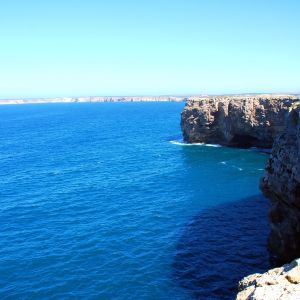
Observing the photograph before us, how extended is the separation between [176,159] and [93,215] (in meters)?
43.4

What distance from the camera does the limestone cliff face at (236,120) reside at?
99.9 m

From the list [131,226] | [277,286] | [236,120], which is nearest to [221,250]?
[131,226]

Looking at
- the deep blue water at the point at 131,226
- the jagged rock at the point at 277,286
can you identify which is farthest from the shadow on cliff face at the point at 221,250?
the jagged rock at the point at 277,286

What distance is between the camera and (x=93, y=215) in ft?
193

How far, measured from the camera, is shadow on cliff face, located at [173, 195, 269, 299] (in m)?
39.7

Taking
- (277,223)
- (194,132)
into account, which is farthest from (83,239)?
(194,132)

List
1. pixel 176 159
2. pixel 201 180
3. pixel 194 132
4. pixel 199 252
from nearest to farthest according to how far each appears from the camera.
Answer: pixel 199 252, pixel 201 180, pixel 176 159, pixel 194 132

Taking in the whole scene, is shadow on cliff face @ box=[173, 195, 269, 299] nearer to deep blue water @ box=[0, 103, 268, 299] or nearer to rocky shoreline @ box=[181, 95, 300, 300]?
deep blue water @ box=[0, 103, 268, 299]

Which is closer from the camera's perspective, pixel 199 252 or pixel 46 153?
pixel 199 252

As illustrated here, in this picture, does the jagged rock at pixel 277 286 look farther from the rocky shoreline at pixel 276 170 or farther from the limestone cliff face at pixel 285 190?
the limestone cliff face at pixel 285 190

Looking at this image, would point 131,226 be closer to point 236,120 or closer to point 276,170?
point 276,170

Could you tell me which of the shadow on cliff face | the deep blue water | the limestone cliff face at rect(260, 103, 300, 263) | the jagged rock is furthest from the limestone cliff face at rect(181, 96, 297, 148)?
the jagged rock

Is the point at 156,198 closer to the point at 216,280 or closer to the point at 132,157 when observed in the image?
the point at 216,280

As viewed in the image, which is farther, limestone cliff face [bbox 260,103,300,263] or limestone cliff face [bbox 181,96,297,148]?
limestone cliff face [bbox 181,96,297,148]
